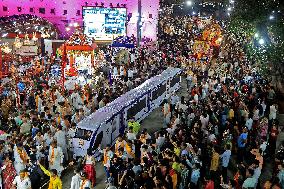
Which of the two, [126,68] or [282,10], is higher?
[282,10]

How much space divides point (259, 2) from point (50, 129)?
10.3 metres

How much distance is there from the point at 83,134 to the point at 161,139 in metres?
2.85

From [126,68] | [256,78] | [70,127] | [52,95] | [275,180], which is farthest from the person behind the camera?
[126,68]

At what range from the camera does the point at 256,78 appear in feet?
70.7

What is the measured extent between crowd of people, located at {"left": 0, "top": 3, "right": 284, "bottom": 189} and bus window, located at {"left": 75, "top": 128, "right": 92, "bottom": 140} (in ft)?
1.65

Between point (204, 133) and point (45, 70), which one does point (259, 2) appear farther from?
point (45, 70)

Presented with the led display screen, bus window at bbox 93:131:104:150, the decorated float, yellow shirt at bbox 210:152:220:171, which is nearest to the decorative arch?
the led display screen

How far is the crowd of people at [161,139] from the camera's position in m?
10.8

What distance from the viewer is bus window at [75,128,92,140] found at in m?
13.6

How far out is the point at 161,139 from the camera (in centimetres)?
1323

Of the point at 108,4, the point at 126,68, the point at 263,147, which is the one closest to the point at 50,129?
the point at 263,147

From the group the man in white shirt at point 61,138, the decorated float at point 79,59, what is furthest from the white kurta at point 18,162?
the decorated float at point 79,59

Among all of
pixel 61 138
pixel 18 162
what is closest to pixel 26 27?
pixel 61 138

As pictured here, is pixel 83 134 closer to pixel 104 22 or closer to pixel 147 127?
pixel 147 127
